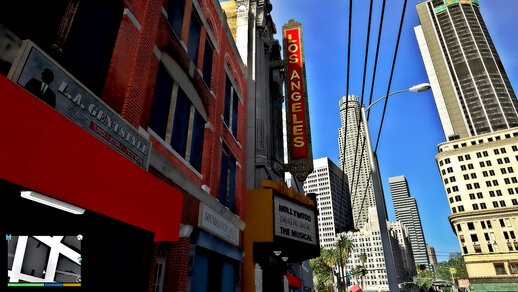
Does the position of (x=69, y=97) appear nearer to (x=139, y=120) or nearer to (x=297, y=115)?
(x=139, y=120)

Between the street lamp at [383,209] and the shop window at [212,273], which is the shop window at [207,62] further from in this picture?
the shop window at [212,273]

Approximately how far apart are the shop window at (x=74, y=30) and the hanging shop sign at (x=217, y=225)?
5.56m

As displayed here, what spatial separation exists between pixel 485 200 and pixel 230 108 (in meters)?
111

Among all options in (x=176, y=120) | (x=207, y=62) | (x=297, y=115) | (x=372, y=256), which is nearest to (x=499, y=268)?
(x=372, y=256)

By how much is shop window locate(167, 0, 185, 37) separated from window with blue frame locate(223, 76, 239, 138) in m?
5.54

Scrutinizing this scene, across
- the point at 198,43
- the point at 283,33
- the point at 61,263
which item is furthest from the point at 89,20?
the point at 283,33

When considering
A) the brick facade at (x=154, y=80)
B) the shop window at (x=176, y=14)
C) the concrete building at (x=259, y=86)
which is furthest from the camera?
the concrete building at (x=259, y=86)

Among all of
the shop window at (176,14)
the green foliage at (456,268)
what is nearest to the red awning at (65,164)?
the shop window at (176,14)

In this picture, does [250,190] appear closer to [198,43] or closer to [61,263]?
[198,43]

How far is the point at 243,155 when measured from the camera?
58.0ft

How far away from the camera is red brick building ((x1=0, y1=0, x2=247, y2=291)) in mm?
4141

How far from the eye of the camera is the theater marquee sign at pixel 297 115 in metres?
21.5

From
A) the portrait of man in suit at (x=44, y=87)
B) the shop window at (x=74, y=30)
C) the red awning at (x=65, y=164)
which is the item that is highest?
the shop window at (x=74, y=30)

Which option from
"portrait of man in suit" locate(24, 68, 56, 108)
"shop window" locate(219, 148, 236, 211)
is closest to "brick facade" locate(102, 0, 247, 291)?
"shop window" locate(219, 148, 236, 211)
